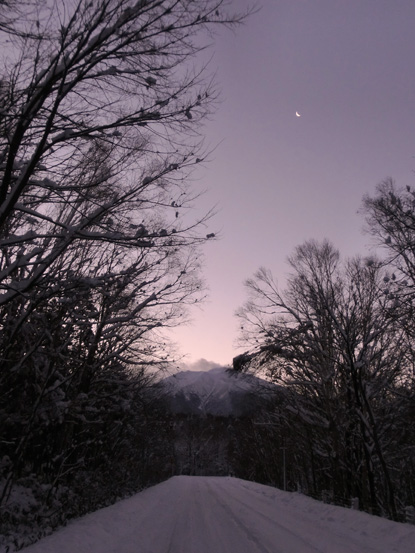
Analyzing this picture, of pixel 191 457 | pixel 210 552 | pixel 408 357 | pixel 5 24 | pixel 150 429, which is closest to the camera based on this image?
pixel 5 24

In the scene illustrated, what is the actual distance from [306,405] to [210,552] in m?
11.8

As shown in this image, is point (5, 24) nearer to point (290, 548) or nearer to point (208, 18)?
point (208, 18)

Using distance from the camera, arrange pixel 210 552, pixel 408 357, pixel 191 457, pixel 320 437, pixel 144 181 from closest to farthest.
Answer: pixel 144 181 → pixel 210 552 → pixel 408 357 → pixel 320 437 → pixel 191 457

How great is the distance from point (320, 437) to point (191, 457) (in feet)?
239

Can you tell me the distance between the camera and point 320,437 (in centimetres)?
1681

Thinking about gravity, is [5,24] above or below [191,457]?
above

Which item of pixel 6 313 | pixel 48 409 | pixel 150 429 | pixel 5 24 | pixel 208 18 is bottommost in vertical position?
pixel 150 429

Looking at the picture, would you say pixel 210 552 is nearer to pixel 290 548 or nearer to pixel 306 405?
pixel 290 548

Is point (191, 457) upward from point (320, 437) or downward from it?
downward

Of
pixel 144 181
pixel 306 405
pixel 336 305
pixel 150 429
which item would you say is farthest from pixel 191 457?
pixel 144 181

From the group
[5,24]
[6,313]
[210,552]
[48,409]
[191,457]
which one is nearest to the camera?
[5,24]

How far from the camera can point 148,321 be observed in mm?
12086

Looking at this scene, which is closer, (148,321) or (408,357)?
(148,321)

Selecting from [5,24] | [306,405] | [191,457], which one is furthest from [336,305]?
[191,457]
